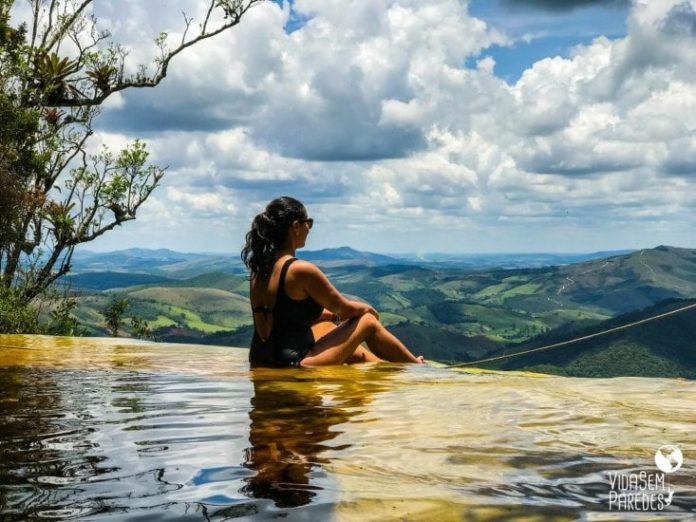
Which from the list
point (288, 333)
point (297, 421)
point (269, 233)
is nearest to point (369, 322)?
point (288, 333)

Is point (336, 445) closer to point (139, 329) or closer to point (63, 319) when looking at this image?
point (63, 319)

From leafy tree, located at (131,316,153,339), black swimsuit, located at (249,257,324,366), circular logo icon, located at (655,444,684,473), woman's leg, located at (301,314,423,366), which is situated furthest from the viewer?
leafy tree, located at (131,316,153,339)

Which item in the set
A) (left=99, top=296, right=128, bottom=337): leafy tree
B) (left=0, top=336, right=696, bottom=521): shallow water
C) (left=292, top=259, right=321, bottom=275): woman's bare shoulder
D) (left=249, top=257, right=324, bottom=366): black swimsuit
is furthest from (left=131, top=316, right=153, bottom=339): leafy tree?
(left=292, top=259, right=321, bottom=275): woman's bare shoulder

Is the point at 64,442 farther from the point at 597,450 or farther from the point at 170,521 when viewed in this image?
the point at 597,450

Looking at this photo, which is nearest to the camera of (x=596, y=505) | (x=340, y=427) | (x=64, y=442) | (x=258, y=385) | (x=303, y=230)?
(x=596, y=505)

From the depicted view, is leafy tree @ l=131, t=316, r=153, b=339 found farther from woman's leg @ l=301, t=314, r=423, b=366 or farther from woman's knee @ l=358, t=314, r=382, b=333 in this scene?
woman's knee @ l=358, t=314, r=382, b=333

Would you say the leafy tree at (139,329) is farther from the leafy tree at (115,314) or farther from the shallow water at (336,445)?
the shallow water at (336,445)

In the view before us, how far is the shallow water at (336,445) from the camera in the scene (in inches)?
159

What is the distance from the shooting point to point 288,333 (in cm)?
1141

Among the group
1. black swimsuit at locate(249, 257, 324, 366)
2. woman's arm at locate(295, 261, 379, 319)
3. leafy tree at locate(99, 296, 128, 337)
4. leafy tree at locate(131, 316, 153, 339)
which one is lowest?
leafy tree at locate(131, 316, 153, 339)

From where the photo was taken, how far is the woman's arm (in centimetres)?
1058

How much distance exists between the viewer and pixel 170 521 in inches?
148

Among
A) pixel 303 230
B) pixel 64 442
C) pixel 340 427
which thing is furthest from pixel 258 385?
pixel 64 442

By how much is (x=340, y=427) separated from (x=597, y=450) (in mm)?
2375
